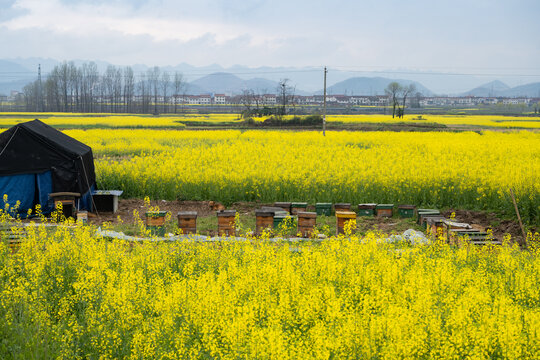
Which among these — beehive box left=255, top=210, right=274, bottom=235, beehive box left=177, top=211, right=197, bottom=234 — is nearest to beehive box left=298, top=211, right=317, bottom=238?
beehive box left=255, top=210, right=274, bottom=235

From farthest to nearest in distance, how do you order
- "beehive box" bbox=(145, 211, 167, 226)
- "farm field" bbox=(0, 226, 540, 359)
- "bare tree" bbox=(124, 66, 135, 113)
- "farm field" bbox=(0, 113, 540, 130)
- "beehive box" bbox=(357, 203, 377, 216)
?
"bare tree" bbox=(124, 66, 135, 113), "farm field" bbox=(0, 113, 540, 130), "beehive box" bbox=(357, 203, 377, 216), "beehive box" bbox=(145, 211, 167, 226), "farm field" bbox=(0, 226, 540, 359)

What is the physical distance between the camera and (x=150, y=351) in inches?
198

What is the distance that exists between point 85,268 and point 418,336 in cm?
530

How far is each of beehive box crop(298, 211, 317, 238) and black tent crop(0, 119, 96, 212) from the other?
699cm

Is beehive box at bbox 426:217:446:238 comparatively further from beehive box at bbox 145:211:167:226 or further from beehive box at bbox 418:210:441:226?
beehive box at bbox 145:211:167:226

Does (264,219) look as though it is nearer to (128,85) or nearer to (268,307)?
(268,307)

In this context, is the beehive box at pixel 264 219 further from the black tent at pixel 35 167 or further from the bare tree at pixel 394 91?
the bare tree at pixel 394 91

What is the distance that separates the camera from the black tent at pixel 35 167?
13.9 metres

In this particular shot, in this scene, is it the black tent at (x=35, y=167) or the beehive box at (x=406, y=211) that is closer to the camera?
the black tent at (x=35, y=167)

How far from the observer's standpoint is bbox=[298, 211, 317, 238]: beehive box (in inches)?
460

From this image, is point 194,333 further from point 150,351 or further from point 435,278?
point 435,278

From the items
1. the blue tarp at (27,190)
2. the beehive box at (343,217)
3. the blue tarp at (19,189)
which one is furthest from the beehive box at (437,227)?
the blue tarp at (19,189)

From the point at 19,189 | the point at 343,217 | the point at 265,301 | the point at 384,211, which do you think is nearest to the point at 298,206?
the point at 343,217

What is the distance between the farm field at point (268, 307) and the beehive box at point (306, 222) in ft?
10.9
